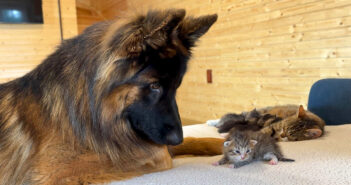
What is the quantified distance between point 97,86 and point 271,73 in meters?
2.83

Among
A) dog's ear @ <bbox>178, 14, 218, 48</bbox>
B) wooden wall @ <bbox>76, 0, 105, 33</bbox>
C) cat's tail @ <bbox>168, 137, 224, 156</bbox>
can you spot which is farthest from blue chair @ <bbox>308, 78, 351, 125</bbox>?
wooden wall @ <bbox>76, 0, 105, 33</bbox>

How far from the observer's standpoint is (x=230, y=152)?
138cm

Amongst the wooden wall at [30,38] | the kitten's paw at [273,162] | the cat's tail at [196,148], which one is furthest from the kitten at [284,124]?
the wooden wall at [30,38]

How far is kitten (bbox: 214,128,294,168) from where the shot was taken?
4.34 ft

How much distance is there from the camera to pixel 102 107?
1175mm

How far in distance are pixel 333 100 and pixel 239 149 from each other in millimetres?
1401

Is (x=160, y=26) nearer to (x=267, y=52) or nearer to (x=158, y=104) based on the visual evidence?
(x=158, y=104)

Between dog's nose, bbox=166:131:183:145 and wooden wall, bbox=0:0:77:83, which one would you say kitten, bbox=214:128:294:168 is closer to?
dog's nose, bbox=166:131:183:145

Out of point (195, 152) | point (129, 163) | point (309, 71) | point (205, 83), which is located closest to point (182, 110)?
point (205, 83)

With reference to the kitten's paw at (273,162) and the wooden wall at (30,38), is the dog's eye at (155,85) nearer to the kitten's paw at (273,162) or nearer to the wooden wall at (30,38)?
the kitten's paw at (273,162)

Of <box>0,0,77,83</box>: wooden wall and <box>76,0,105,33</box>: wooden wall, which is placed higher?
<box>76,0,105,33</box>: wooden wall

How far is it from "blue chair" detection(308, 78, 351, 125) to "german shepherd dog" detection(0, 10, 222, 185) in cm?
161

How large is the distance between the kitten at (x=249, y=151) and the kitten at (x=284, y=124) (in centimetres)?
50

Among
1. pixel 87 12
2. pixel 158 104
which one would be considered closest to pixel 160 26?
pixel 158 104
